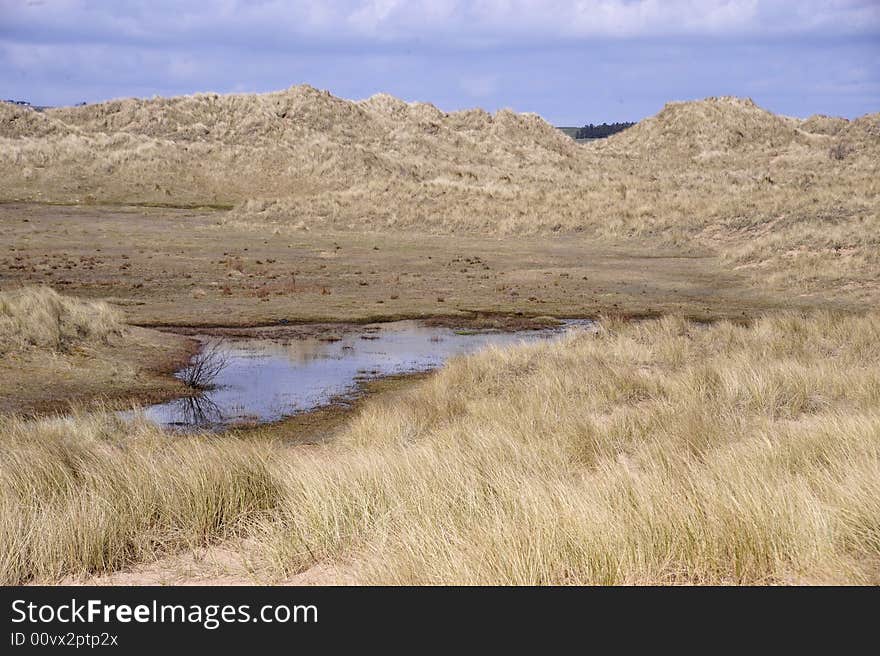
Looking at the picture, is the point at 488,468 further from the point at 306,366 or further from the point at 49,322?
the point at 49,322

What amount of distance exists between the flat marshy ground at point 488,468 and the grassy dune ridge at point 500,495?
0.06 feet

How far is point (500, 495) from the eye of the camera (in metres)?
6.69

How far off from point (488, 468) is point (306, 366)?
10591 mm

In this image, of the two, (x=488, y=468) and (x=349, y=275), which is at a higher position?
(x=349, y=275)

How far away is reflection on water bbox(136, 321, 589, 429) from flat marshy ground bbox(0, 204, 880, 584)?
2.99 ft

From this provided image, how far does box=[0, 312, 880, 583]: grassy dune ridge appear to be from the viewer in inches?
209

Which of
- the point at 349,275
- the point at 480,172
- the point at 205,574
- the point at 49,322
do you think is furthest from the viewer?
the point at 480,172

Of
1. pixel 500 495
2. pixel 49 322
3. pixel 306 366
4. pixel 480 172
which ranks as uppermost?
pixel 480 172

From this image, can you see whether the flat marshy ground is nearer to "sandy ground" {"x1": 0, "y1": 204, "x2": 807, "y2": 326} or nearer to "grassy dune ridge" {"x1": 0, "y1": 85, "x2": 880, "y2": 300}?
"sandy ground" {"x1": 0, "y1": 204, "x2": 807, "y2": 326}

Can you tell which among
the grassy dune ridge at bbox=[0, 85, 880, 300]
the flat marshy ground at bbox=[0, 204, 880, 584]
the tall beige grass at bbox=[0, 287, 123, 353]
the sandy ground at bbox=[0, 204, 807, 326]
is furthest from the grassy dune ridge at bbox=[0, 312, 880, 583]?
the grassy dune ridge at bbox=[0, 85, 880, 300]

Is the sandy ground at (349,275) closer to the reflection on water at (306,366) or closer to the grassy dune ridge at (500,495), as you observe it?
the reflection on water at (306,366)

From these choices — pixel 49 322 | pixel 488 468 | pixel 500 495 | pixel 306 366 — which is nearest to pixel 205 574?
pixel 500 495

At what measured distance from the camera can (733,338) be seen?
17578 millimetres
